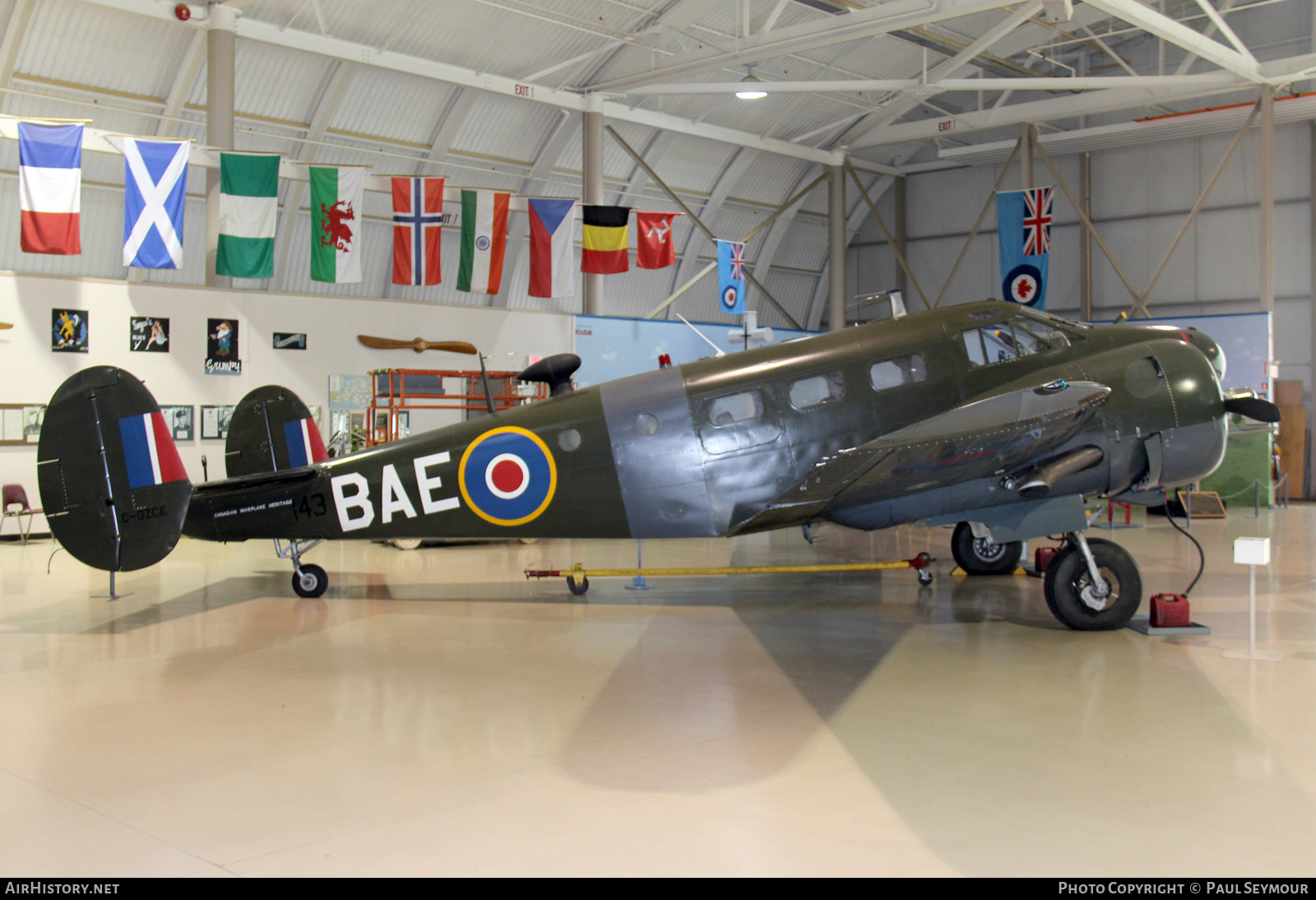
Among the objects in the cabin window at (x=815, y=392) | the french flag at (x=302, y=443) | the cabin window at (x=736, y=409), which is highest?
the cabin window at (x=815, y=392)

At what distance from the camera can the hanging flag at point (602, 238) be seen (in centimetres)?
2014

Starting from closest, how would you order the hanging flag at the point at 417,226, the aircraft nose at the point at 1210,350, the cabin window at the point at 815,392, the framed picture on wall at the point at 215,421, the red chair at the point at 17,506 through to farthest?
the cabin window at the point at 815,392 → the aircraft nose at the point at 1210,350 → the red chair at the point at 17,506 → the framed picture on wall at the point at 215,421 → the hanging flag at the point at 417,226

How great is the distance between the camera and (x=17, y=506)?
16312 mm

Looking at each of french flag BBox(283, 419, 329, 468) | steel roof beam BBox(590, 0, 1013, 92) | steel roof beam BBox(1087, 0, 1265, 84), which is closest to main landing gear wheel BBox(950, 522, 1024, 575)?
french flag BBox(283, 419, 329, 468)

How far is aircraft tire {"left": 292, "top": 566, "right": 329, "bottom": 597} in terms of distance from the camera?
10945 mm

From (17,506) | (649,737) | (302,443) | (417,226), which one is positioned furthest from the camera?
(417,226)

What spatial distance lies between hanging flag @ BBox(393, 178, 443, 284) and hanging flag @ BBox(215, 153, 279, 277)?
2386 mm

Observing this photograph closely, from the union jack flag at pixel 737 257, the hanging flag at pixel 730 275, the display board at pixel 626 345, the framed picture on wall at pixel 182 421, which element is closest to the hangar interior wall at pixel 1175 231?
the hanging flag at pixel 730 275

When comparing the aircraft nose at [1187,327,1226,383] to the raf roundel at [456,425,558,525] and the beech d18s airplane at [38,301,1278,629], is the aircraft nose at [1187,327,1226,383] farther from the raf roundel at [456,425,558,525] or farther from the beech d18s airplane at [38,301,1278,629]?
the raf roundel at [456,425,558,525]

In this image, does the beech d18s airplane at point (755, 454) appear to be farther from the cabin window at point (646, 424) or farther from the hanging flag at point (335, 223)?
the hanging flag at point (335, 223)

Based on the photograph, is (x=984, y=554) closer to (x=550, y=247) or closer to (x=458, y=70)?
(x=550, y=247)

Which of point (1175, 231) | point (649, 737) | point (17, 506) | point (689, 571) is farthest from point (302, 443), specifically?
point (1175, 231)

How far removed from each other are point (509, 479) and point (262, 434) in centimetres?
353

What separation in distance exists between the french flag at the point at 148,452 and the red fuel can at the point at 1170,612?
8.96 meters
